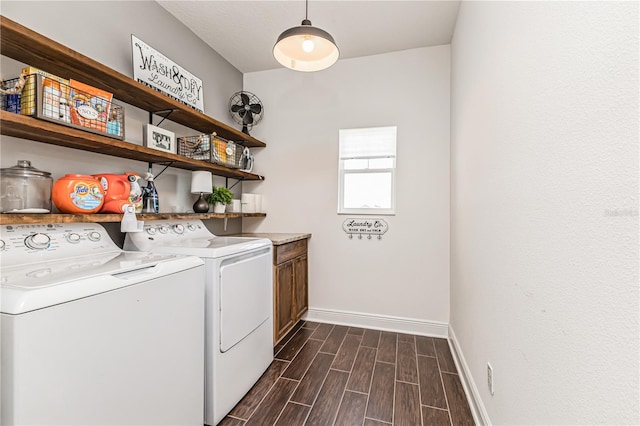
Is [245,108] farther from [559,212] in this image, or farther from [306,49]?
[559,212]

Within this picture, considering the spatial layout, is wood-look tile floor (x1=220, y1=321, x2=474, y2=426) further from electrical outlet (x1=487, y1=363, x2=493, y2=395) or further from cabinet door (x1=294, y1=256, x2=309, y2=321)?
electrical outlet (x1=487, y1=363, x2=493, y2=395)

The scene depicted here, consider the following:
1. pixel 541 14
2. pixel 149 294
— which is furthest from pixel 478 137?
pixel 149 294

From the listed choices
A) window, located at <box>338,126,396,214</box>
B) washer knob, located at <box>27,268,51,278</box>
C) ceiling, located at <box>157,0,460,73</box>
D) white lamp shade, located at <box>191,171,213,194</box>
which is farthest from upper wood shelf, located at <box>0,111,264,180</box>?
window, located at <box>338,126,396,214</box>

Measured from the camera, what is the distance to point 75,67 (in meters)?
1.46

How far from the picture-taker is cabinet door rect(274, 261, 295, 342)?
2.34m

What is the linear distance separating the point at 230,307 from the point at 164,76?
177cm

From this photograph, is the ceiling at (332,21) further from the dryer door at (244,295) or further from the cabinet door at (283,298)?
the cabinet door at (283,298)

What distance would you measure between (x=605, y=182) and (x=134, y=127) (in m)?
2.41

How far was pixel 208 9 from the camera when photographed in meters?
2.25

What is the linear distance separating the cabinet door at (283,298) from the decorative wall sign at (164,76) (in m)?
1.60

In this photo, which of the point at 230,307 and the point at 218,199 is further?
the point at 218,199

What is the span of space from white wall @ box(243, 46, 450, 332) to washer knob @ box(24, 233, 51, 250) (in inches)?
79.6

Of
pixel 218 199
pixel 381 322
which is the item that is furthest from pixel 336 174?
pixel 381 322

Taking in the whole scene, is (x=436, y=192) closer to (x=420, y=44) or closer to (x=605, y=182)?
(x=420, y=44)
